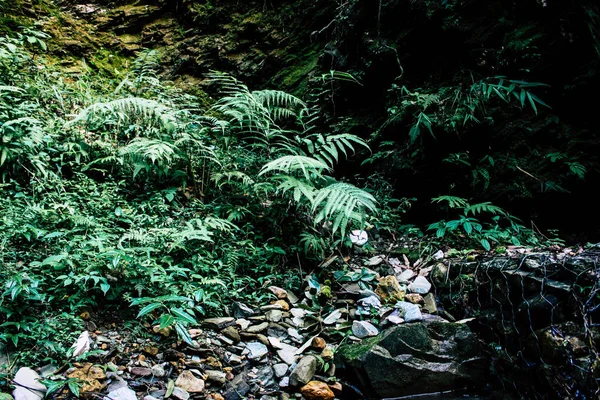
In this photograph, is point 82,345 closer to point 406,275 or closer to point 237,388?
point 237,388

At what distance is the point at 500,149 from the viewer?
3.09 m

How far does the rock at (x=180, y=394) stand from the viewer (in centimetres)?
173

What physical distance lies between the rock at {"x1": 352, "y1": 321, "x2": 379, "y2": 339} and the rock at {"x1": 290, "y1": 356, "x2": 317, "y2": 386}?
350 mm

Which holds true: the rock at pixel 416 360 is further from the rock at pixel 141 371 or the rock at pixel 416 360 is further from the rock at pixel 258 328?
the rock at pixel 141 371

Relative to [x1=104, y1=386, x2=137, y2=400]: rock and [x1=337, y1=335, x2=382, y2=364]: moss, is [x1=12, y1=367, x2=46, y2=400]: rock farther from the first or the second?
[x1=337, y1=335, x2=382, y2=364]: moss

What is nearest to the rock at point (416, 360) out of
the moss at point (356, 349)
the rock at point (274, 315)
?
the moss at point (356, 349)

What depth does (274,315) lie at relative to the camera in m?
2.34

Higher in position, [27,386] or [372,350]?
[27,386]

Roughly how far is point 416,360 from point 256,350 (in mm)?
905

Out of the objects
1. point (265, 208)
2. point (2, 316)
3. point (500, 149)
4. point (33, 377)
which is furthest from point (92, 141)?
point (500, 149)

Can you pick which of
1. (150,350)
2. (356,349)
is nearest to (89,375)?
(150,350)

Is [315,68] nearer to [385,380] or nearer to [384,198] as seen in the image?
[384,198]

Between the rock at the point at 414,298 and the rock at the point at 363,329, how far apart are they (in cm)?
38

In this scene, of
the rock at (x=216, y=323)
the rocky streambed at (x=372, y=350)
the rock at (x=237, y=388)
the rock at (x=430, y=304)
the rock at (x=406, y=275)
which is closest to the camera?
the rocky streambed at (x=372, y=350)
